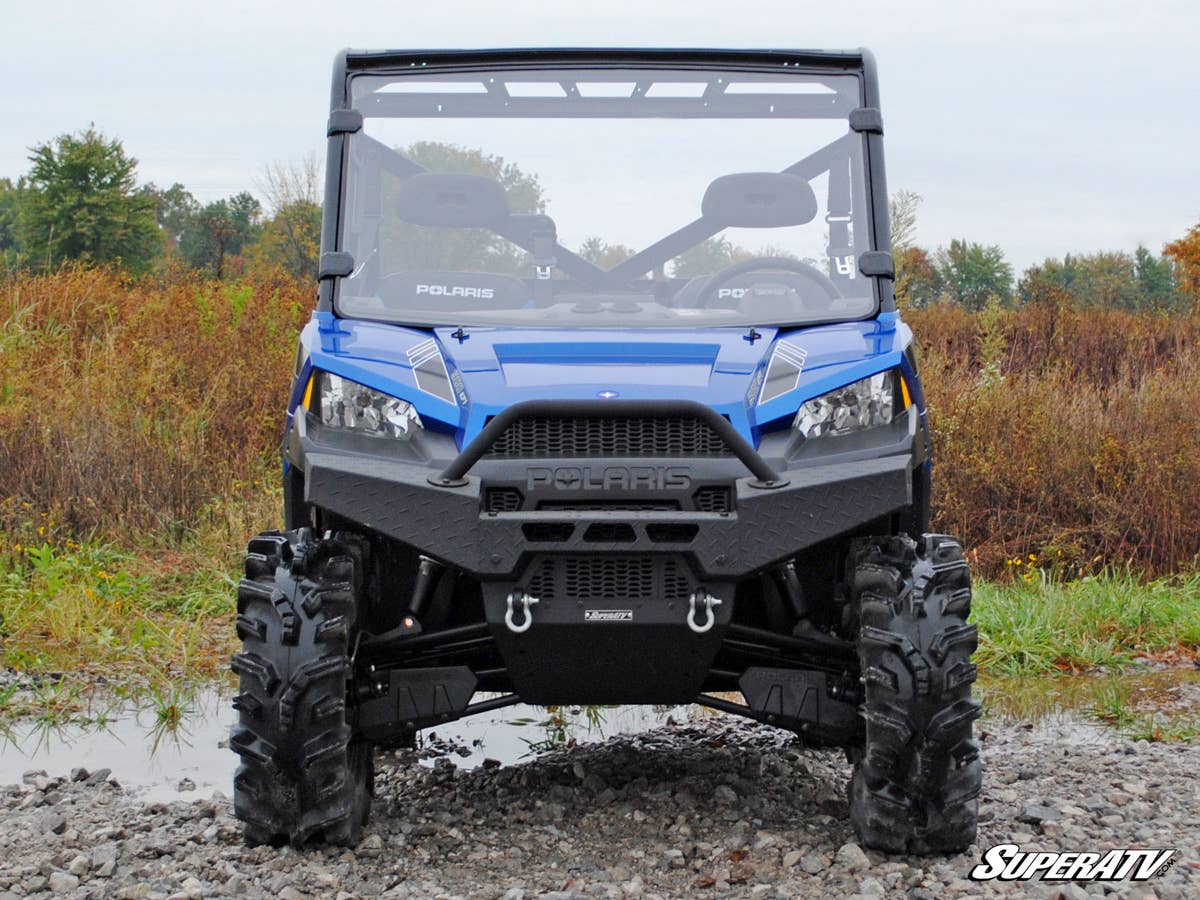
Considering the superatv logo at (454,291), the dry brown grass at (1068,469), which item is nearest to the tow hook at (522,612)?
the superatv logo at (454,291)

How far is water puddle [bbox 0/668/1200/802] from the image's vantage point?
5.18 meters

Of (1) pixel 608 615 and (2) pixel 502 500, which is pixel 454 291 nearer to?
(2) pixel 502 500

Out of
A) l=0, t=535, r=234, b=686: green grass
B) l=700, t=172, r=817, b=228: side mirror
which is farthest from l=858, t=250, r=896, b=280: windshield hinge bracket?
l=0, t=535, r=234, b=686: green grass

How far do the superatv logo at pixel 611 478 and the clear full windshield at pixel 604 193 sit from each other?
3.17ft

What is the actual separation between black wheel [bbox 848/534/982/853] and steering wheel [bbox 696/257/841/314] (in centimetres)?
98

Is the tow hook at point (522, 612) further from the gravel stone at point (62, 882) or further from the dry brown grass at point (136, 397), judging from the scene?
the dry brown grass at point (136, 397)

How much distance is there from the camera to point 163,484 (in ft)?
29.1

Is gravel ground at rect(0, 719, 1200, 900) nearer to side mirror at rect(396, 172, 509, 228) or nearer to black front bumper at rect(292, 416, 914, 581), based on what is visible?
black front bumper at rect(292, 416, 914, 581)

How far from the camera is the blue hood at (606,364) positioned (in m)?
3.76

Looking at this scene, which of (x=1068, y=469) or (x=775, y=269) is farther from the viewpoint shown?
(x=1068, y=469)

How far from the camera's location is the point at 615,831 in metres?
4.28

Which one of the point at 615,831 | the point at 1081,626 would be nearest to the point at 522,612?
the point at 615,831

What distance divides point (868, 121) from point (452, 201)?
1333 millimetres

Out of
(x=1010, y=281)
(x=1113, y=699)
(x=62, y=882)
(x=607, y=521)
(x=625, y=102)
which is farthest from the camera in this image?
(x=1010, y=281)
